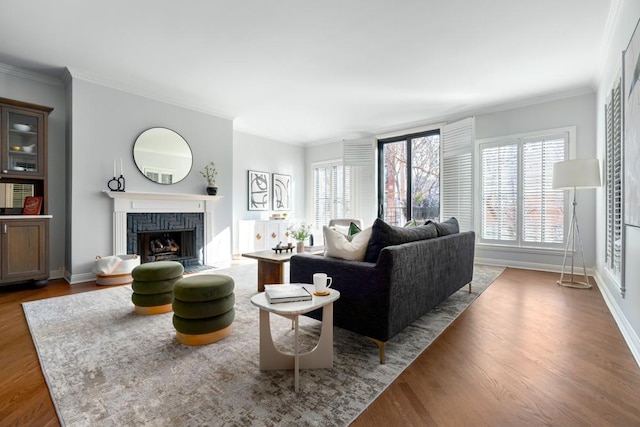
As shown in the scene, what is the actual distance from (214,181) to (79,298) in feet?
8.61

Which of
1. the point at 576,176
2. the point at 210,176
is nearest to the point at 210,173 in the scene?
the point at 210,176

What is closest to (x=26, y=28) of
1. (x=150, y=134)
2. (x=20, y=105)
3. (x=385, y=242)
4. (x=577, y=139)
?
(x=20, y=105)

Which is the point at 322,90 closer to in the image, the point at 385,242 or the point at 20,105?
the point at 385,242

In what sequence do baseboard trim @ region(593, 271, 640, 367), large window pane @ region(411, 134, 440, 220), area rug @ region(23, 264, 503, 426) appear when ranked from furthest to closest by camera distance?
large window pane @ region(411, 134, 440, 220), baseboard trim @ region(593, 271, 640, 367), area rug @ region(23, 264, 503, 426)

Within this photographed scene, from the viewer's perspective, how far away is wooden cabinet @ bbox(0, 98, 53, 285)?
A: 11.5 ft

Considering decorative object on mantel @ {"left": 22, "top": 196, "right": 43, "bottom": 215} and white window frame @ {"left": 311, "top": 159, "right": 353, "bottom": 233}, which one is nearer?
decorative object on mantel @ {"left": 22, "top": 196, "right": 43, "bottom": 215}

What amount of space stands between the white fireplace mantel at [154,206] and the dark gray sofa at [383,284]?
10.1ft

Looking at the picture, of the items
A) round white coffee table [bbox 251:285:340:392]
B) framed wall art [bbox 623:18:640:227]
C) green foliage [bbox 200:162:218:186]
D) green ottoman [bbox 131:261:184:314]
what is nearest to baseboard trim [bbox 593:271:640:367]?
framed wall art [bbox 623:18:640:227]

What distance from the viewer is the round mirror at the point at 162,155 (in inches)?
179

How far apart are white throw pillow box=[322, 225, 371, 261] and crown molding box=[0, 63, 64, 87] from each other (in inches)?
176

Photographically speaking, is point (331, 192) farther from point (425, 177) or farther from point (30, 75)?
point (30, 75)

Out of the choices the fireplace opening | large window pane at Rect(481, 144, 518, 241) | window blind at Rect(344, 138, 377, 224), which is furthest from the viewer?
window blind at Rect(344, 138, 377, 224)

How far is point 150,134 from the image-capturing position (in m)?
4.61

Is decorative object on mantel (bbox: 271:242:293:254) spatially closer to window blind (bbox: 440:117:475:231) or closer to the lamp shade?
window blind (bbox: 440:117:475:231)
